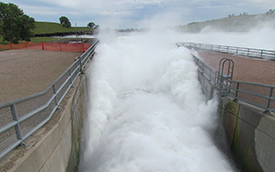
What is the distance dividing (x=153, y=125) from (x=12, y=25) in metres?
49.3

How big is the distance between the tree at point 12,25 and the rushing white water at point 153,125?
39988 mm

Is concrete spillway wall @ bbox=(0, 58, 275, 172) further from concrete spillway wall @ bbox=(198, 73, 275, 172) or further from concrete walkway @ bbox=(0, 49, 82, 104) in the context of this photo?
concrete walkway @ bbox=(0, 49, 82, 104)

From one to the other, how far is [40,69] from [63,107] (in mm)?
5925

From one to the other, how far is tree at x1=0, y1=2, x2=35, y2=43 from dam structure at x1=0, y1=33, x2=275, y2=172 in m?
42.9

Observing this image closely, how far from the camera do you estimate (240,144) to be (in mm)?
7473

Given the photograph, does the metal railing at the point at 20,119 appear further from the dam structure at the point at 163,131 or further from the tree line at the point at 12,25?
the tree line at the point at 12,25

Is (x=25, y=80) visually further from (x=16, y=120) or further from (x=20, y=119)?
(x=16, y=120)

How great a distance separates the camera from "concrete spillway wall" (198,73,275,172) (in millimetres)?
5914

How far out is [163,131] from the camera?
9.19m

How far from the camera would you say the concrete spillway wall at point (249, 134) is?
5.91m

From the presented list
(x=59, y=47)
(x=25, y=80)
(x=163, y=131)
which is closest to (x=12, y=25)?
(x=59, y=47)

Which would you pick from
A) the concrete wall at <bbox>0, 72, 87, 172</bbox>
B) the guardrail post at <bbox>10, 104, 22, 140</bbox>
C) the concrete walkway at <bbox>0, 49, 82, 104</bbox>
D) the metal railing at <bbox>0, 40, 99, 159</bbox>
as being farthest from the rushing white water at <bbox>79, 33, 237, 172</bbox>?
the guardrail post at <bbox>10, 104, 22, 140</bbox>

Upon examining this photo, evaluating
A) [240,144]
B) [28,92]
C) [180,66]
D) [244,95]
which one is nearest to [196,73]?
[180,66]

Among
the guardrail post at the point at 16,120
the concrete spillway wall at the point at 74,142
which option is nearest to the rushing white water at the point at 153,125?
the concrete spillway wall at the point at 74,142
